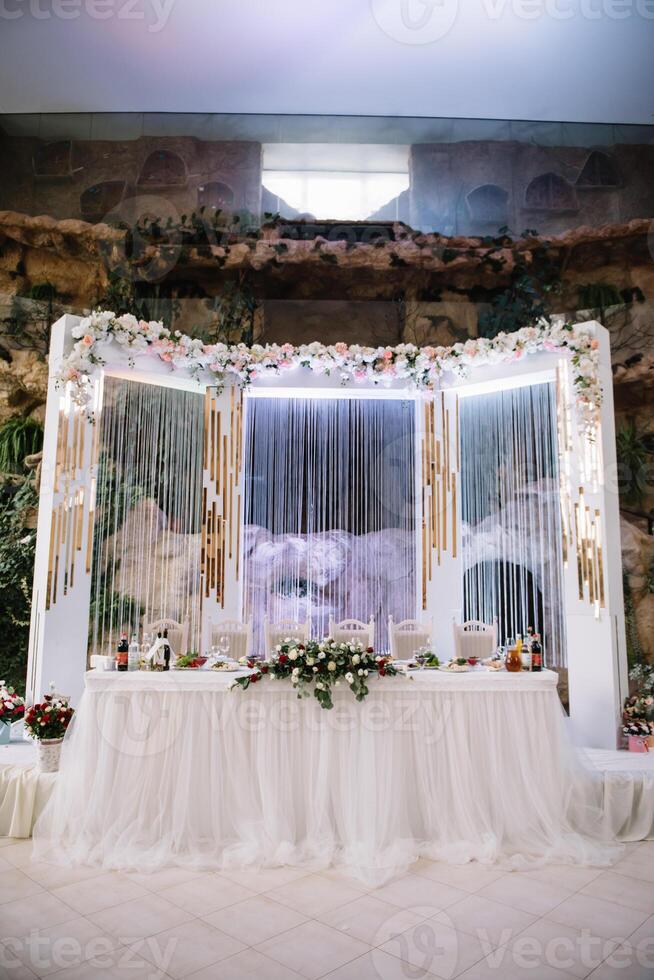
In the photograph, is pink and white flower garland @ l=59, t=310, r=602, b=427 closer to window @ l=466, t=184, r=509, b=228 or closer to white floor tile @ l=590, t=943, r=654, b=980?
window @ l=466, t=184, r=509, b=228

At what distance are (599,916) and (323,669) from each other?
200cm

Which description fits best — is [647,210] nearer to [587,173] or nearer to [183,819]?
[587,173]

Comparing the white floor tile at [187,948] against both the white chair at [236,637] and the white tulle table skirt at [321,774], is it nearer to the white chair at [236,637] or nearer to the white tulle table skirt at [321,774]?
the white tulle table skirt at [321,774]

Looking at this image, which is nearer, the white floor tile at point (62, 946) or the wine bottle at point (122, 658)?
the white floor tile at point (62, 946)

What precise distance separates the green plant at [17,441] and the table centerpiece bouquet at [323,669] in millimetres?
6727

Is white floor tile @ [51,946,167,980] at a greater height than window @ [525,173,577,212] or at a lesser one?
lesser

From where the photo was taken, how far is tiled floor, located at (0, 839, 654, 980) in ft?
9.52

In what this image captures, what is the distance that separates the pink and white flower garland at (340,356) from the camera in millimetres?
6352

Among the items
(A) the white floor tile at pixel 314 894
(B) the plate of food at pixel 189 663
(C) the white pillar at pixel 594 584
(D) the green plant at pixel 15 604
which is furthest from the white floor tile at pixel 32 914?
(D) the green plant at pixel 15 604

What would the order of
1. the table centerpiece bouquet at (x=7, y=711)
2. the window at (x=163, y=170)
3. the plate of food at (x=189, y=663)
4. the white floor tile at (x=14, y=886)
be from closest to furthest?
the white floor tile at (x=14, y=886) < the plate of food at (x=189, y=663) < the table centerpiece bouquet at (x=7, y=711) < the window at (x=163, y=170)

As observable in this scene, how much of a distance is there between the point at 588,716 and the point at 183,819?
3.79m

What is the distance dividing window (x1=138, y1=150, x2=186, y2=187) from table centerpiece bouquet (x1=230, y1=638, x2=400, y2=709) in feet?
28.7

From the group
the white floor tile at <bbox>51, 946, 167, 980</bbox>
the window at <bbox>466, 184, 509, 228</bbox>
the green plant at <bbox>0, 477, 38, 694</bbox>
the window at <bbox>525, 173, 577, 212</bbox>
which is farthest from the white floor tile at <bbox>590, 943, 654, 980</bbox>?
the window at <bbox>525, 173, 577, 212</bbox>

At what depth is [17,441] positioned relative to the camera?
9641 millimetres
